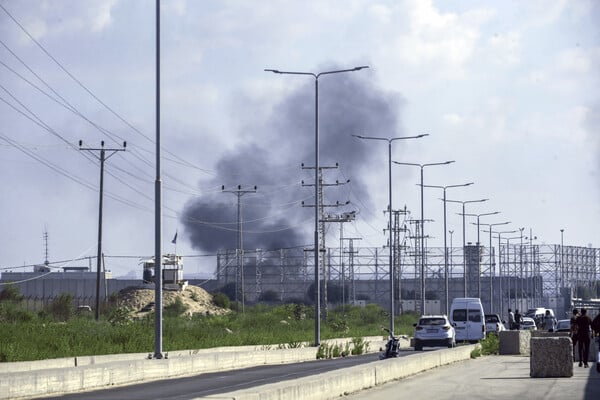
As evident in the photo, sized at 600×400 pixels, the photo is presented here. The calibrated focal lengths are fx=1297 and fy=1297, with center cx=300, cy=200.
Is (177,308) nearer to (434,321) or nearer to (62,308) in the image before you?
(62,308)

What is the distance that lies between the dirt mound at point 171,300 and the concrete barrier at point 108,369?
54.6 meters

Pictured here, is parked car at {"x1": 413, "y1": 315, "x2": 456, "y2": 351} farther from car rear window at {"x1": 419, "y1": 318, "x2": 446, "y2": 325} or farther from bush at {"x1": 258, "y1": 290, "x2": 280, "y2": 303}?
bush at {"x1": 258, "y1": 290, "x2": 280, "y2": 303}

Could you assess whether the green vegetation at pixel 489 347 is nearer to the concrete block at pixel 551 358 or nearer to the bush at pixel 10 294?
the concrete block at pixel 551 358

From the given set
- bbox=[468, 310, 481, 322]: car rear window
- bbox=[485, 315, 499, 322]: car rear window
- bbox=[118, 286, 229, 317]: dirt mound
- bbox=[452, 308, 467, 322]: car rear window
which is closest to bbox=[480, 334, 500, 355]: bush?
bbox=[468, 310, 481, 322]: car rear window

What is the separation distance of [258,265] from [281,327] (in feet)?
252

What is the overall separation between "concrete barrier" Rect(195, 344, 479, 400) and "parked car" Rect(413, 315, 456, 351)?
20.8 metres

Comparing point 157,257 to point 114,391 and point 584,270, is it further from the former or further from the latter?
point 584,270

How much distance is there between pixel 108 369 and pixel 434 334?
3095cm

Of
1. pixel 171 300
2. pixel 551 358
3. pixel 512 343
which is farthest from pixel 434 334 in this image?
pixel 171 300

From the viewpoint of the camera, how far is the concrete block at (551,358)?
100 ft

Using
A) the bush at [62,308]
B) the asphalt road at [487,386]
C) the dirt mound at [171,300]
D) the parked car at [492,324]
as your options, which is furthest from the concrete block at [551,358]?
the dirt mound at [171,300]

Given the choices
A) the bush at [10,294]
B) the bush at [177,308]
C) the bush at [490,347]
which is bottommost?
the bush at [490,347]

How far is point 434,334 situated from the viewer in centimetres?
5928

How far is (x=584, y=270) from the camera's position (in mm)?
170000
